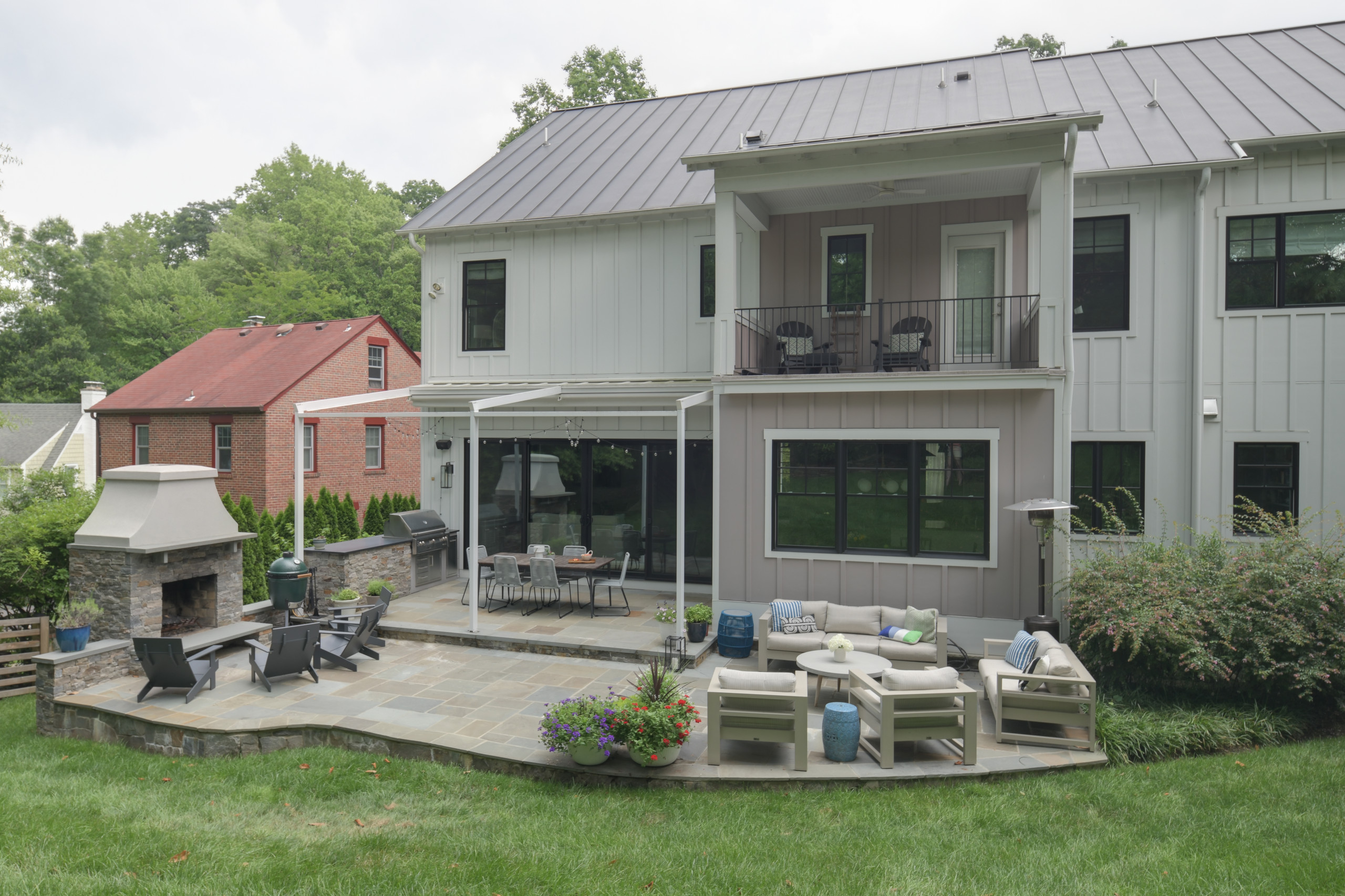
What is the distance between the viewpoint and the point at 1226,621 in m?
7.06

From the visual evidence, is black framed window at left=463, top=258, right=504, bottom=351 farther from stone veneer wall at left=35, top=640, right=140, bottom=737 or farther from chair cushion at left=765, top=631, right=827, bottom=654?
chair cushion at left=765, top=631, right=827, bottom=654

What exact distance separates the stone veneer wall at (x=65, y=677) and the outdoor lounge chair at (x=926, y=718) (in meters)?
7.68

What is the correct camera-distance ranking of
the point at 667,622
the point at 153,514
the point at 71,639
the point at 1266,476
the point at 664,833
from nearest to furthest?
the point at 664,833
the point at 71,639
the point at 153,514
the point at 667,622
the point at 1266,476

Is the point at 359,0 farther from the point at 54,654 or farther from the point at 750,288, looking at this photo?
the point at 54,654

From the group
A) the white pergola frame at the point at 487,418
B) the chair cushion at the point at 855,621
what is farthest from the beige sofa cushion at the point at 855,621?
the white pergola frame at the point at 487,418

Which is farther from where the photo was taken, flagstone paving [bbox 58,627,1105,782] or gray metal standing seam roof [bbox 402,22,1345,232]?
gray metal standing seam roof [bbox 402,22,1345,232]

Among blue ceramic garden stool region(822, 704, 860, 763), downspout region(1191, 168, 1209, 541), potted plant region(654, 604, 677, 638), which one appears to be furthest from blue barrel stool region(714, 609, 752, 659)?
downspout region(1191, 168, 1209, 541)

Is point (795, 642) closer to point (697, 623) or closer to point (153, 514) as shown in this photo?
point (697, 623)

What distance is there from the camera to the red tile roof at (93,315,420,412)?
61.8 feet

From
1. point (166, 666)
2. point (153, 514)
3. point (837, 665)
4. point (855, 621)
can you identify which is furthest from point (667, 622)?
point (153, 514)

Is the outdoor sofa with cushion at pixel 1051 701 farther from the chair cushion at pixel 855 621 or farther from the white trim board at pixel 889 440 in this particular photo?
the white trim board at pixel 889 440

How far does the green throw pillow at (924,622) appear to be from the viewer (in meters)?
8.22

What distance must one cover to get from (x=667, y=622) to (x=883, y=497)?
10.2 ft

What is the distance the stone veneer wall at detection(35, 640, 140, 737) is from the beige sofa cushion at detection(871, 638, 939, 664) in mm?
8166
